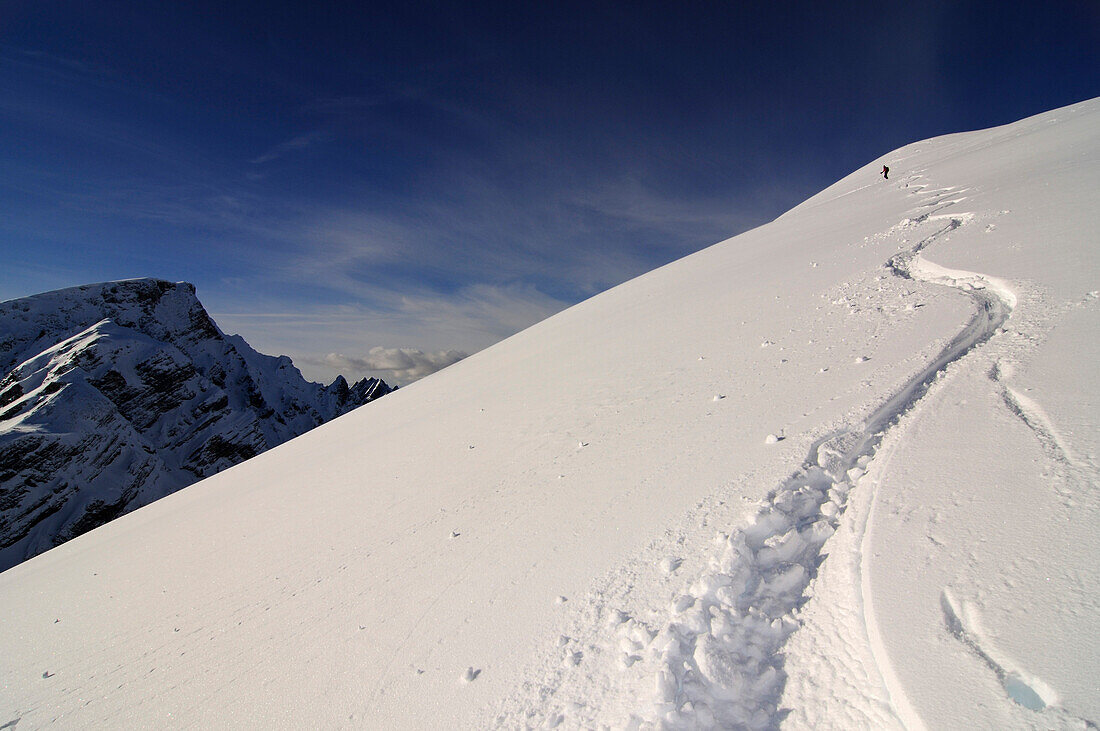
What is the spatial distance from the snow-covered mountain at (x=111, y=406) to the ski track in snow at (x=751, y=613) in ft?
229

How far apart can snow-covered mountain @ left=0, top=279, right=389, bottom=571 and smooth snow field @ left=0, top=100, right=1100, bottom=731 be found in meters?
63.8

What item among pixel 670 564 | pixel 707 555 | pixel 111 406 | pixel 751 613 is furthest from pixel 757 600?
pixel 111 406

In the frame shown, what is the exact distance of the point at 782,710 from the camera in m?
1.87

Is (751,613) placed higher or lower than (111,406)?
lower

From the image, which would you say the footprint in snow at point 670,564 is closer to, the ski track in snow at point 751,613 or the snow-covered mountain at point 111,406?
the ski track in snow at point 751,613

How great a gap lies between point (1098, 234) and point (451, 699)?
7.71 meters

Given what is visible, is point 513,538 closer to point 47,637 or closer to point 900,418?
point 900,418

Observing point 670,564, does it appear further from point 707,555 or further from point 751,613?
point 751,613

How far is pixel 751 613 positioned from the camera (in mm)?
2297

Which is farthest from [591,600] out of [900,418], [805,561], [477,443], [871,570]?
[477,443]

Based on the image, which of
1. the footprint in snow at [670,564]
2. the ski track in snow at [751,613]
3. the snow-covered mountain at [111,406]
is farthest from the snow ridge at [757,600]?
the snow-covered mountain at [111,406]

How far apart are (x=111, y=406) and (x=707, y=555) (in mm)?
79018

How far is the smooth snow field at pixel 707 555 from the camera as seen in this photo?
1903 millimetres

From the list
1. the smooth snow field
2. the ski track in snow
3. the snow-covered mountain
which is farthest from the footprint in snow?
the snow-covered mountain
